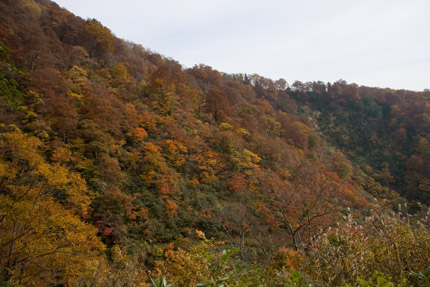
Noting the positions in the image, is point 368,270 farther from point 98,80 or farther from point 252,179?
point 98,80

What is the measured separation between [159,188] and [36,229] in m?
6.81

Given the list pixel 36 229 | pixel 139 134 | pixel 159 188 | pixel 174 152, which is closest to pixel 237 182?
pixel 174 152

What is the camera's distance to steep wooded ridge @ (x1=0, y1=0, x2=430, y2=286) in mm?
3767

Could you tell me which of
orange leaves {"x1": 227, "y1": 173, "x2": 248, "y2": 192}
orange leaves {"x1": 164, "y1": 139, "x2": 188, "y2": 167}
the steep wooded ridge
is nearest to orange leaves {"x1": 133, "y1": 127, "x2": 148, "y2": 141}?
the steep wooded ridge

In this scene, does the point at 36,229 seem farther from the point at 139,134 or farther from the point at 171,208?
the point at 139,134

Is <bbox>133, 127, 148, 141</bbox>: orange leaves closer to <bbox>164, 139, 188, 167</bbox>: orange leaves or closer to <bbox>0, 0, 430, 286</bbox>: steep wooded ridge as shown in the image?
<bbox>0, 0, 430, 286</bbox>: steep wooded ridge

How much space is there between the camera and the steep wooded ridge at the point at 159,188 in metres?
3.77

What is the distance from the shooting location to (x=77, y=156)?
12695mm

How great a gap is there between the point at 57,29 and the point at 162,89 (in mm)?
14729

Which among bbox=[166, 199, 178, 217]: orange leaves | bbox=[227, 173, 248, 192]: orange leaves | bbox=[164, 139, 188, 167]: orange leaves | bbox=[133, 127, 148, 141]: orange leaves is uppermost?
bbox=[133, 127, 148, 141]: orange leaves

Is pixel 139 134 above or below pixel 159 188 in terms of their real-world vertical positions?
above

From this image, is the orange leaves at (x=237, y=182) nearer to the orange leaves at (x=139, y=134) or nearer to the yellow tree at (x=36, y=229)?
the orange leaves at (x=139, y=134)

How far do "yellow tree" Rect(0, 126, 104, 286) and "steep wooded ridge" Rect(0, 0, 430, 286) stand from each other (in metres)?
0.06

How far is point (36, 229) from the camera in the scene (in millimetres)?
8414
